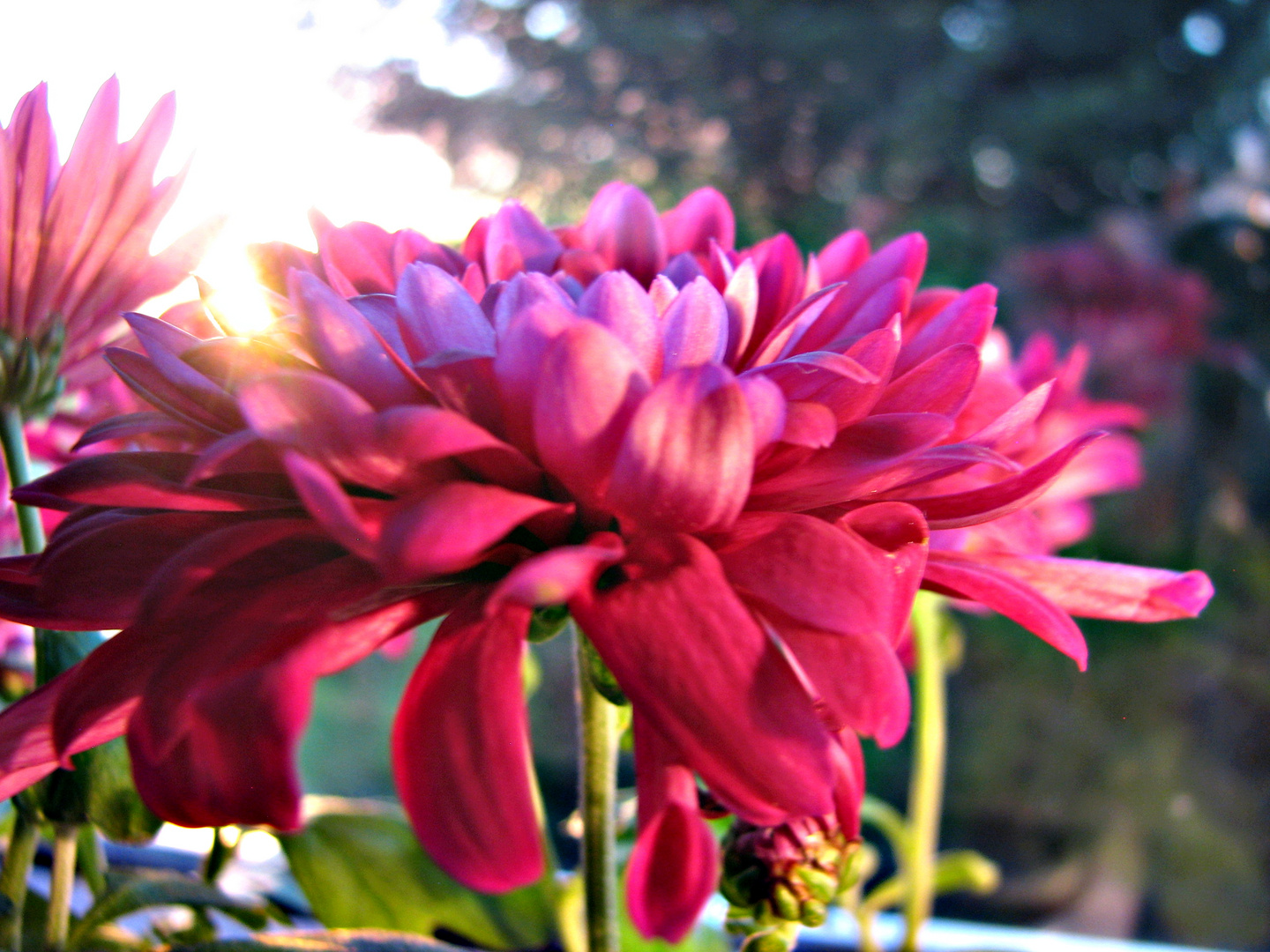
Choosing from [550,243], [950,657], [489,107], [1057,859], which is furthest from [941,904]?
[489,107]

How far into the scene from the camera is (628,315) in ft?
0.42

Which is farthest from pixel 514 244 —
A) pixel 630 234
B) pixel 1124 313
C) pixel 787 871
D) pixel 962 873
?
pixel 1124 313

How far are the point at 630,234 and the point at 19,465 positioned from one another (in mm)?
Answer: 128

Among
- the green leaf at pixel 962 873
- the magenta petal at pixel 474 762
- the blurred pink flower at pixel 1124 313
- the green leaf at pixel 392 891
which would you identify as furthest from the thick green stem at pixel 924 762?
the blurred pink flower at pixel 1124 313

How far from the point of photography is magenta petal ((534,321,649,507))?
0.36 ft

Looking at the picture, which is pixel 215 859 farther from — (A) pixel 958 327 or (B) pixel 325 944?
(A) pixel 958 327

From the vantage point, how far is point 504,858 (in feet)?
0.33

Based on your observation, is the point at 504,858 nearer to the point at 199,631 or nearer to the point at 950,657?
the point at 199,631

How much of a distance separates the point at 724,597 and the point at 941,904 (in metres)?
0.68

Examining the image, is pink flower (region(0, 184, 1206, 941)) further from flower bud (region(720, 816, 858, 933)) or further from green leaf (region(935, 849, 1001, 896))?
green leaf (region(935, 849, 1001, 896))

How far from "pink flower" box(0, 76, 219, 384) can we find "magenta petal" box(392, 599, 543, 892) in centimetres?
12

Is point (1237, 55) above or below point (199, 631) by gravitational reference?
above

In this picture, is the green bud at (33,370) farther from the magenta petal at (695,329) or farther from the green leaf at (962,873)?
the green leaf at (962,873)

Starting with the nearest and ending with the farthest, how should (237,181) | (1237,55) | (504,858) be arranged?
(504,858) → (237,181) → (1237,55)
